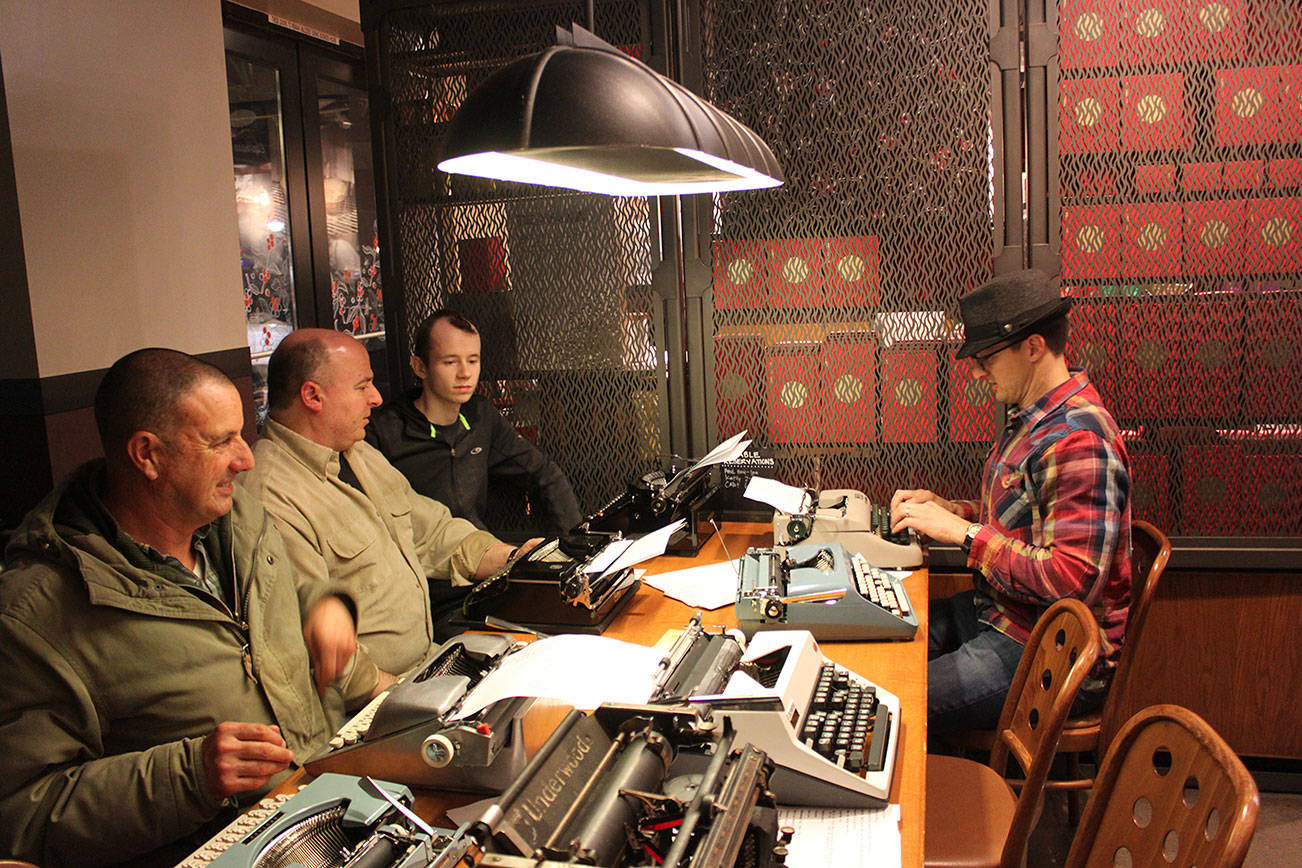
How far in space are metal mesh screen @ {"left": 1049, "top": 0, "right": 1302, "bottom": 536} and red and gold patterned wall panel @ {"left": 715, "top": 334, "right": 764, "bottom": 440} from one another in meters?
0.99

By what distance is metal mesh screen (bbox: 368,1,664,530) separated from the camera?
3.45 metres

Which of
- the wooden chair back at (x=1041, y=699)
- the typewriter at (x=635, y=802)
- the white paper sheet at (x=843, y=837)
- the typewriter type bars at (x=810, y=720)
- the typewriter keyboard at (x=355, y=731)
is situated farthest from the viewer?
the wooden chair back at (x=1041, y=699)

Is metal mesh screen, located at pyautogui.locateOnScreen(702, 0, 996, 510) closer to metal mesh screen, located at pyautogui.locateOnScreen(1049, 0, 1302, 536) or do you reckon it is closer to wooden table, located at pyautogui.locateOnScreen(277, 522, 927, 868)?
metal mesh screen, located at pyautogui.locateOnScreen(1049, 0, 1302, 536)

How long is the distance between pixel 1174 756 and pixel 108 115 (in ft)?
12.8

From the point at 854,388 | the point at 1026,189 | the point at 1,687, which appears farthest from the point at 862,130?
the point at 1,687

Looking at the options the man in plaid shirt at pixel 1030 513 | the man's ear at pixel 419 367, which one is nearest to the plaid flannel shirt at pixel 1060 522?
the man in plaid shirt at pixel 1030 513

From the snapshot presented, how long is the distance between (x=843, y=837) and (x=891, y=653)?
801mm

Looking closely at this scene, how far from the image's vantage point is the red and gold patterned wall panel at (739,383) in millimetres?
3410

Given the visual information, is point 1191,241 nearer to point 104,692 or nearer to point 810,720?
point 810,720

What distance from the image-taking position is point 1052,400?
261 centimetres

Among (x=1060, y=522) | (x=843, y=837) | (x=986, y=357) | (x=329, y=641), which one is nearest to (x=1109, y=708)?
(x=1060, y=522)

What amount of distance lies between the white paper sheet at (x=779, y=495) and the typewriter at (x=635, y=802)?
1562mm

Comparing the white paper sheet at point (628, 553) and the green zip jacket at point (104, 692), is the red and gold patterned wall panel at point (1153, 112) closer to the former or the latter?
the white paper sheet at point (628, 553)

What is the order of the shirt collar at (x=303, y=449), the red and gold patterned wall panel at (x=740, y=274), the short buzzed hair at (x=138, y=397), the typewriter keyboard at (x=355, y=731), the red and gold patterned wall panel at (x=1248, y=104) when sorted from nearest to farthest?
1. the typewriter keyboard at (x=355, y=731)
2. the short buzzed hair at (x=138, y=397)
3. the shirt collar at (x=303, y=449)
4. the red and gold patterned wall panel at (x=1248, y=104)
5. the red and gold patterned wall panel at (x=740, y=274)
